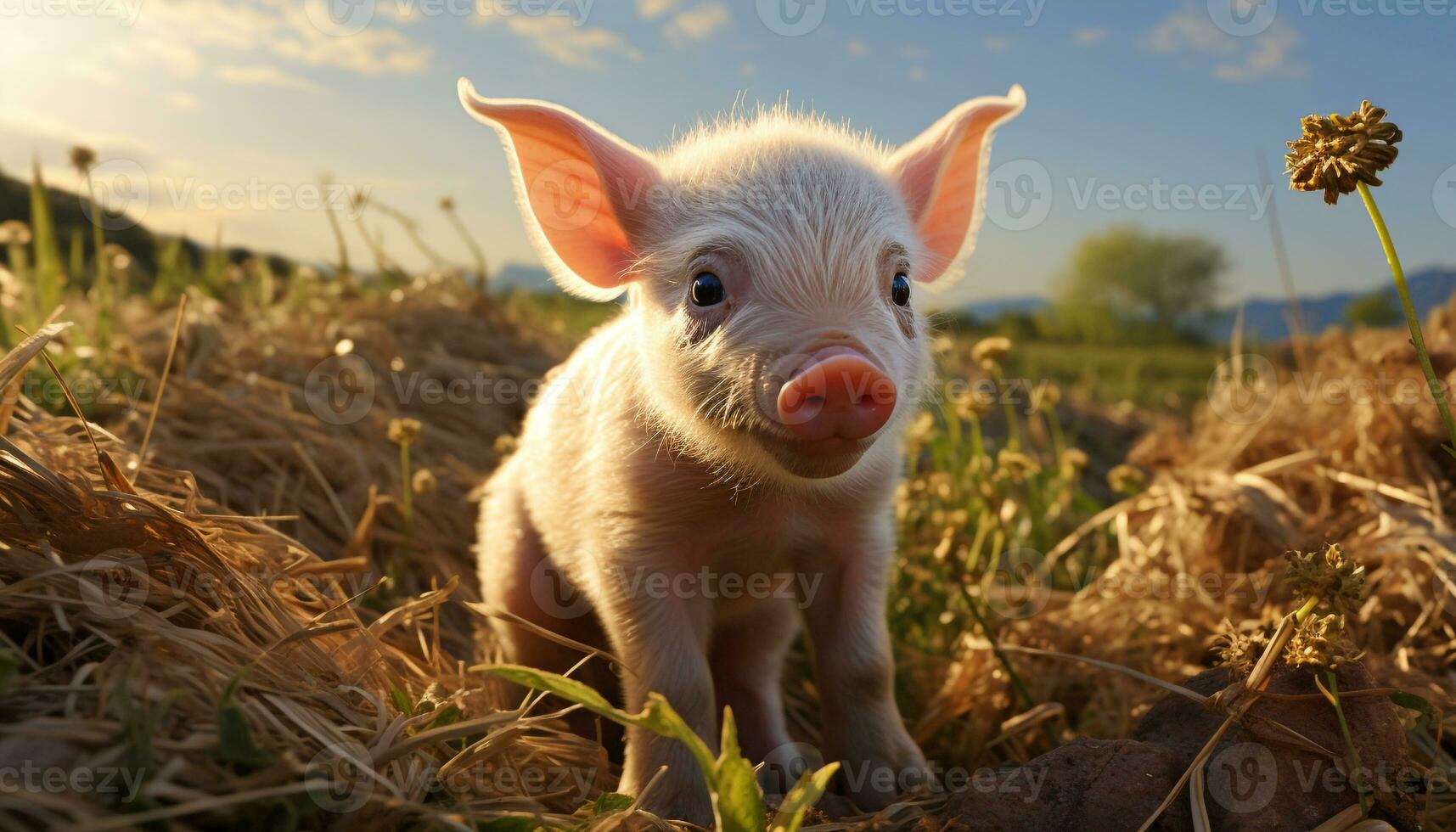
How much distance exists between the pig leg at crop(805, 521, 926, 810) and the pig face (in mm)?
352

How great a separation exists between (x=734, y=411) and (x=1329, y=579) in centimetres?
156

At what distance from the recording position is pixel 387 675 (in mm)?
2943

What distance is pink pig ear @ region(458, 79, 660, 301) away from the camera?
3.26m

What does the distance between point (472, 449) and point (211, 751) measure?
4072mm

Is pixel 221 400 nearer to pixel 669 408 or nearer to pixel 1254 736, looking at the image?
pixel 669 408

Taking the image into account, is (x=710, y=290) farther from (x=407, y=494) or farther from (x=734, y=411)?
(x=407, y=494)

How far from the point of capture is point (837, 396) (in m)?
2.54

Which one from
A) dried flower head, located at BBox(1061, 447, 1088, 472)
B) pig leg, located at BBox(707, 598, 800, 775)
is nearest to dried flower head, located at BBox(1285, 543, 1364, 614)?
pig leg, located at BBox(707, 598, 800, 775)

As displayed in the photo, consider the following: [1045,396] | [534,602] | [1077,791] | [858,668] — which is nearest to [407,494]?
[534,602]

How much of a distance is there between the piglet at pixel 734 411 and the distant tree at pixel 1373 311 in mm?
5679

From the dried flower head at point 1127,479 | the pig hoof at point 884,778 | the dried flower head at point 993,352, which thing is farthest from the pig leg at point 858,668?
the dried flower head at point 1127,479

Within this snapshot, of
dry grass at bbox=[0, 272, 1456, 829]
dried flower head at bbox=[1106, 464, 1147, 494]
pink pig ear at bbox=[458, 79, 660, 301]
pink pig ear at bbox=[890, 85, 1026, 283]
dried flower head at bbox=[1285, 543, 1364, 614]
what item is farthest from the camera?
dried flower head at bbox=[1106, 464, 1147, 494]

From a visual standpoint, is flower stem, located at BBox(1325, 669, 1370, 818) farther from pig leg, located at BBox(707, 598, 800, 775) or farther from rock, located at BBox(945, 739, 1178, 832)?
Answer: pig leg, located at BBox(707, 598, 800, 775)

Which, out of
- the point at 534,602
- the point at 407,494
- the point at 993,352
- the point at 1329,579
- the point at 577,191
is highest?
the point at 577,191
